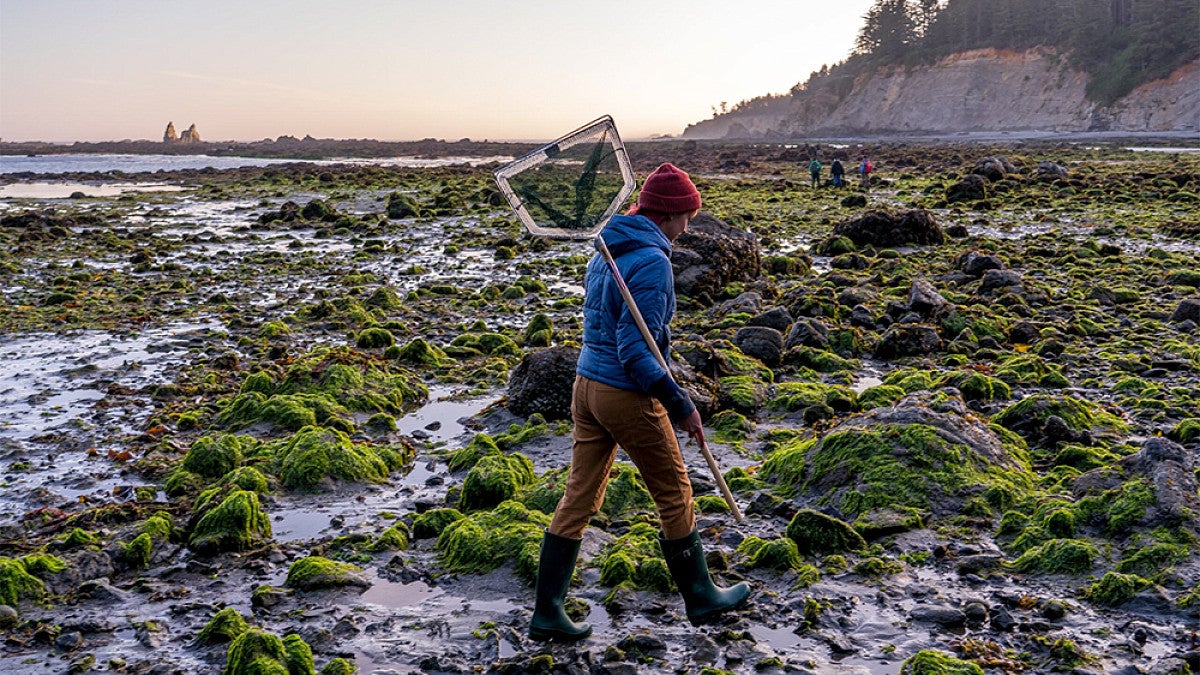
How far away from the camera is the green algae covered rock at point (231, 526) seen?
689 centimetres

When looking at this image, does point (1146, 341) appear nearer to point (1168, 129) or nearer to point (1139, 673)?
point (1139, 673)

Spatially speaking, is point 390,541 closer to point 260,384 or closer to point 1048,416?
point 260,384

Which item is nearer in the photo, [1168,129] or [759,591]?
[759,591]

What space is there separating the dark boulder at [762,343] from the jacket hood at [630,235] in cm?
658

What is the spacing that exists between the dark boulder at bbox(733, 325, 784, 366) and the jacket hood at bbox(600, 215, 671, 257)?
6.58 m

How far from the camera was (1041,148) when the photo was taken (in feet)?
198

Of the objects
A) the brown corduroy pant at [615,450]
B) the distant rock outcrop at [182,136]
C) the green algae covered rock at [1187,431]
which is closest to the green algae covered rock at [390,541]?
the brown corduroy pant at [615,450]

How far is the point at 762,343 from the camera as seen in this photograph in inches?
468

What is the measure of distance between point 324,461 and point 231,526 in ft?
4.56

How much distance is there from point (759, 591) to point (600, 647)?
3.87ft

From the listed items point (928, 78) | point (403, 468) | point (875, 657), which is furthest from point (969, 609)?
point (928, 78)

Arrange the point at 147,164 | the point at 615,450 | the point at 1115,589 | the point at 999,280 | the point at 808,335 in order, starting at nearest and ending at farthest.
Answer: the point at 615,450 → the point at 1115,589 → the point at 808,335 → the point at 999,280 → the point at 147,164

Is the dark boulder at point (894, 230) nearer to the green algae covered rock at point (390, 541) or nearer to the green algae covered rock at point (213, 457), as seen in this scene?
the green algae covered rock at point (213, 457)

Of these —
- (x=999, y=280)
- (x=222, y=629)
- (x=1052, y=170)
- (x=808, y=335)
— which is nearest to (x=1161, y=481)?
(x=808, y=335)
